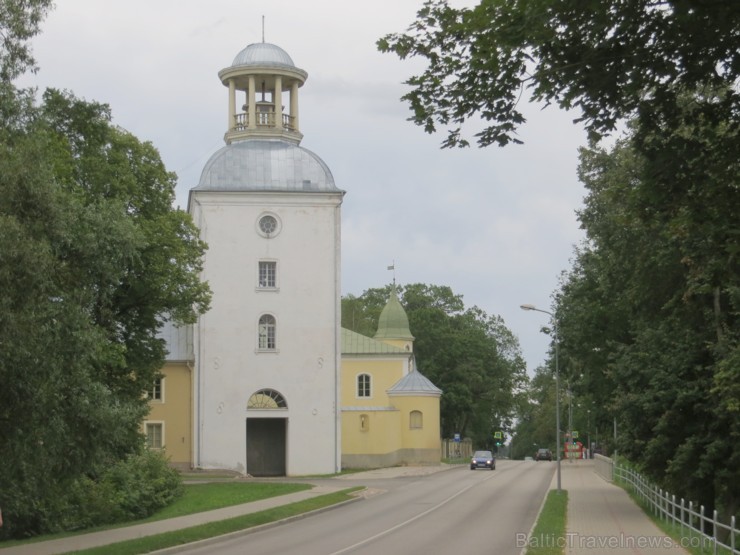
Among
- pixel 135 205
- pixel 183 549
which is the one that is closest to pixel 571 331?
pixel 135 205

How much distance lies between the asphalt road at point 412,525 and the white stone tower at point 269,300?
8886mm

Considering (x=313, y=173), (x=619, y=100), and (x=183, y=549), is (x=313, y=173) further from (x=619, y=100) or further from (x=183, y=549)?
(x=619, y=100)

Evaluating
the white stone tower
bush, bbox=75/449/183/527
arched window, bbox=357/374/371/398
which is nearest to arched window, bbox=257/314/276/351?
the white stone tower

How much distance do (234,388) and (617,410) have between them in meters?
25.1

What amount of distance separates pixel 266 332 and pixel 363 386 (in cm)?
1539

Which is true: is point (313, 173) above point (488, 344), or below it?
above

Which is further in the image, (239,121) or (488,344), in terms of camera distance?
(488,344)

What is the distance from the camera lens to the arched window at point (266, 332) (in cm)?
5172

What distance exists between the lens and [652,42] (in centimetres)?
1155

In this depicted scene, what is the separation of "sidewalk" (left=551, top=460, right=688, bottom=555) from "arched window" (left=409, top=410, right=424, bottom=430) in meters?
22.8

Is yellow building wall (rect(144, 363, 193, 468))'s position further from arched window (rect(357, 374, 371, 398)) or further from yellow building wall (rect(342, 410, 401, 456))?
arched window (rect(357, 374, 371, 398))

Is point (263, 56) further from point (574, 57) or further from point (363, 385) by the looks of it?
point (574, 57)

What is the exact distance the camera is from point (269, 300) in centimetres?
5181

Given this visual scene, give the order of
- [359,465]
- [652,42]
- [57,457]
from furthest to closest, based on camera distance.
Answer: [359,465] < [57,457] < [652,42]
